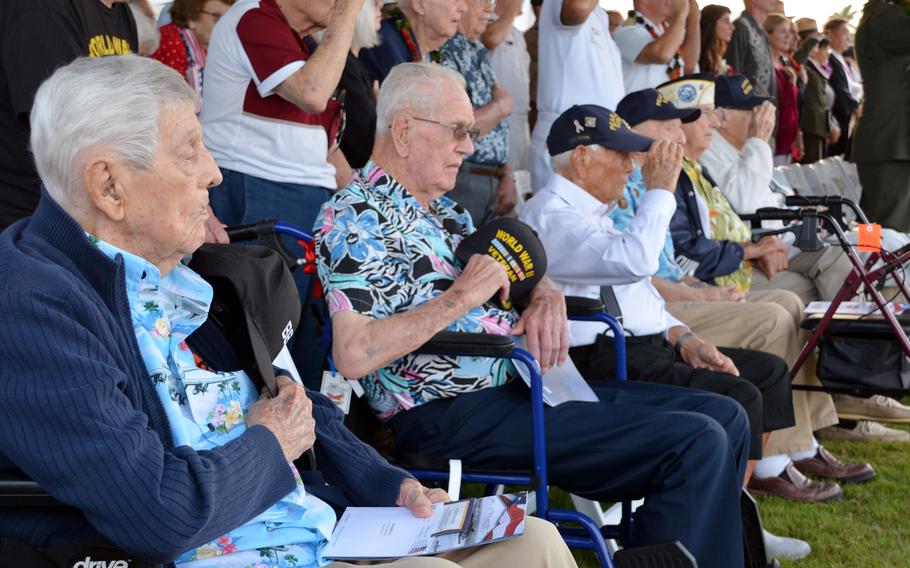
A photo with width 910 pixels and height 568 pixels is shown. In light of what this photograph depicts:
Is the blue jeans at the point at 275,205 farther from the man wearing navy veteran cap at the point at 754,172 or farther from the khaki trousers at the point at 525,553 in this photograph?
the man wearing navy veteran cap at the point at 754,172

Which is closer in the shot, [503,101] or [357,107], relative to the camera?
[357,107]

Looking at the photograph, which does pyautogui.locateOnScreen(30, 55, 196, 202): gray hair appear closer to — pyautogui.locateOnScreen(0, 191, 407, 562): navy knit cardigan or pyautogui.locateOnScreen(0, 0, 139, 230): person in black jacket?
pyautogui.locateOnScreen(0, 191, 407, 562): navy knit cardigan

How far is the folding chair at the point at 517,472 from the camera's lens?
2.42 metres

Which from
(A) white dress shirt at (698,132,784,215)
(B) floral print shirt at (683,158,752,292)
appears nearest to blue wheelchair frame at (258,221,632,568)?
(B) floral print shirt at (683,158,752,292)

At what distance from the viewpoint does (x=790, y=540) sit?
3.43 meters

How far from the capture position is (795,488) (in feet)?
13.1

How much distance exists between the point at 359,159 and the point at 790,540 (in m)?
1.96

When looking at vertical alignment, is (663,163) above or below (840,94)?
above

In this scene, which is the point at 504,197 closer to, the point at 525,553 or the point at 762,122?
the point at 762,122

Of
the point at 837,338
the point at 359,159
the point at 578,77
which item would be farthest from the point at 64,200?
the point at 578,77

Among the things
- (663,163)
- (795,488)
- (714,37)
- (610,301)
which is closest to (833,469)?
(795,488)

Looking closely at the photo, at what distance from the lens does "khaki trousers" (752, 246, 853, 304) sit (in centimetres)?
495

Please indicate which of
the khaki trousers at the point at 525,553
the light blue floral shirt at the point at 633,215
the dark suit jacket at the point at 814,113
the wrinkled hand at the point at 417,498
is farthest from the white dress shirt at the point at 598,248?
the dark suit jacket at the point at 814,113

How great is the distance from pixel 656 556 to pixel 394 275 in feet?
2.91
